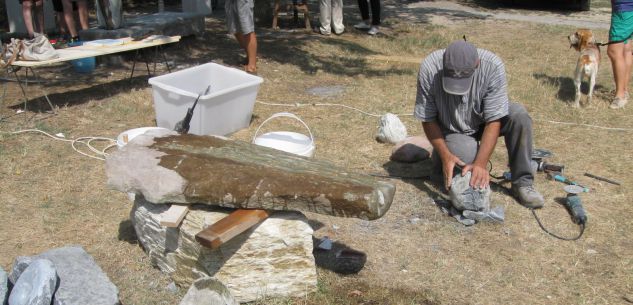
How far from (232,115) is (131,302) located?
2570 millimetres

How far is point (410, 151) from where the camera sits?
16.8ft

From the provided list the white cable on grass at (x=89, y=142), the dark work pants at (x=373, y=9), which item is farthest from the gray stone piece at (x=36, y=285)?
the dark work pants at (x=373, y=9)

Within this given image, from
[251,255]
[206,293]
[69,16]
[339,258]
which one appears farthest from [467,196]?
[69,16]

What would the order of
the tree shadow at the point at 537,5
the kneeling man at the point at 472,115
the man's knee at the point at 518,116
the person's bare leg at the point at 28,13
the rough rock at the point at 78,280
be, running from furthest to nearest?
the tree shadow at the point at 537,5, the person's bare leg at the point at 28,13, the man's knee at the point at 518,116, the kneeling man at the point at 472,115, the rough rock at the point at 78,280

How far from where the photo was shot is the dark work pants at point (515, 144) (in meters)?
4.27

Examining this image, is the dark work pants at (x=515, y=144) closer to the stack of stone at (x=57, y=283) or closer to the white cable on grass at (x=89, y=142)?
the stack of stone at (x=57, y=283)

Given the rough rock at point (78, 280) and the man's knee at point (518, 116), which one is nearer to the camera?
the rough rock at point (78, 280)

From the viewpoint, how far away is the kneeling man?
13.1ft

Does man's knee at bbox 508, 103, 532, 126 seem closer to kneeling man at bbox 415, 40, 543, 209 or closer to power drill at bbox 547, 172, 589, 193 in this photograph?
kneeling man at bbox 415, 40, 543, 209

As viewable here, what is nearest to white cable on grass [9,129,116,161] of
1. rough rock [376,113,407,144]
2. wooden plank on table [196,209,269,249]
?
rough rock [376,113,407,144]

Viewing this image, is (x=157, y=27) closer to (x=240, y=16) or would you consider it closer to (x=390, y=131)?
(x=240, y=16)

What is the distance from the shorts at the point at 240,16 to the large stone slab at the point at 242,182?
3.90m

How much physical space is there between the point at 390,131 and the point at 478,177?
1.52 metres

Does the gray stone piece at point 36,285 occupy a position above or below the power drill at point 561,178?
above
